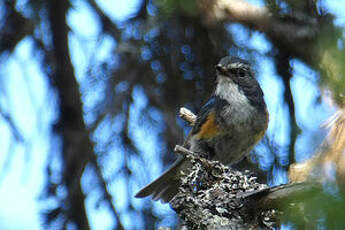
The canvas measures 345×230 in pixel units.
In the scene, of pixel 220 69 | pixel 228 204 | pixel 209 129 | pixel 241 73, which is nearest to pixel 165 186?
pixel 209 129

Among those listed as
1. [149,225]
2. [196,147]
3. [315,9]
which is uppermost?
[315,9]

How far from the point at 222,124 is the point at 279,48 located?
2.62ft

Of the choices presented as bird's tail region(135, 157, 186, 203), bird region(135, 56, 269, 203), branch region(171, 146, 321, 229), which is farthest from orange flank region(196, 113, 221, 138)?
branch region(171, 146, 321, 229)

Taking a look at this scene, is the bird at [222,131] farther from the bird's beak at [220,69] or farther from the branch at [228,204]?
the branch at [228,204]

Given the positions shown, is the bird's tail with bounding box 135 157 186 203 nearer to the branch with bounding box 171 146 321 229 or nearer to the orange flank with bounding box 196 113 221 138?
the orange flank with bounding box 196 113 221 138

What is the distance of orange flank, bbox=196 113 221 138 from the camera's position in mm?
4293

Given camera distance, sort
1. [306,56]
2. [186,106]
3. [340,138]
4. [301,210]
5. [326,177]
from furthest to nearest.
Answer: [186,106]
[306,56]
[340,138]
[326,177]
[301,210]

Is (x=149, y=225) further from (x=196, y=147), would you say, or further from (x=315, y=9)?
(x=315, y=9)

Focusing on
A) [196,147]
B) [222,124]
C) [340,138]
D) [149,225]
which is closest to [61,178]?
[149,225]

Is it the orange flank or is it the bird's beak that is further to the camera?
the orange flank

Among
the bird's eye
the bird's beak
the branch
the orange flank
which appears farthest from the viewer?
the bird's eye

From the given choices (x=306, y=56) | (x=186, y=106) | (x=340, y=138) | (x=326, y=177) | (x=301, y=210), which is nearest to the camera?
(x=301, y=210)

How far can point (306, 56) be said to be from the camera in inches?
162

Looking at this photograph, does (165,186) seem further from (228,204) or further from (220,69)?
(228,204)
